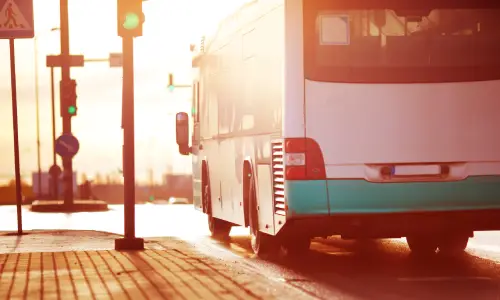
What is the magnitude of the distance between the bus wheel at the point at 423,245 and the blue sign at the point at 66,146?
17196mm

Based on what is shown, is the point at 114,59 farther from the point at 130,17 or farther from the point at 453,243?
the point at 453,243

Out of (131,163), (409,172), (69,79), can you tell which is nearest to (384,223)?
(409,172)

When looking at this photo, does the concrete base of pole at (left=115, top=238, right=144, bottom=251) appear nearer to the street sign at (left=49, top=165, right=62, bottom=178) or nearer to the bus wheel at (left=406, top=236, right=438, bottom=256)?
the bus wheel at (left=406, top=236, right=438, bottom=256)

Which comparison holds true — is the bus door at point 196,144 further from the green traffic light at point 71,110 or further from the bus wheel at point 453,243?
the green traffic light at point 71,110

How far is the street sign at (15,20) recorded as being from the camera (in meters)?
21.5

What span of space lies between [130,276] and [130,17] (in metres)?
5.36

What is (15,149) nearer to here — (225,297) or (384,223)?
(384,223)

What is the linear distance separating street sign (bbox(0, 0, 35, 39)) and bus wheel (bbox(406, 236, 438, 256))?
7.07m

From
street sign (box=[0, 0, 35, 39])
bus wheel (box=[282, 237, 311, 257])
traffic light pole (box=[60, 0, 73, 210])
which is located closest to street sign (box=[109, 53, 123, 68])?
traffic light pole (box=[60, 0, 73, 210])

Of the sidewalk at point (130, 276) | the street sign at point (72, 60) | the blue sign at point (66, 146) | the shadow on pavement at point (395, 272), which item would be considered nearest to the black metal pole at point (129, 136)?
the sidewalk at point (130, 276)

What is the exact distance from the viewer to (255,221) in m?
17.2

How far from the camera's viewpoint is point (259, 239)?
1725cm

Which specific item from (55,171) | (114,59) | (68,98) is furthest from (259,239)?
(55,171)

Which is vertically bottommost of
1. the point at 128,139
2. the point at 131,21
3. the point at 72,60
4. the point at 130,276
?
the point at 130,276
